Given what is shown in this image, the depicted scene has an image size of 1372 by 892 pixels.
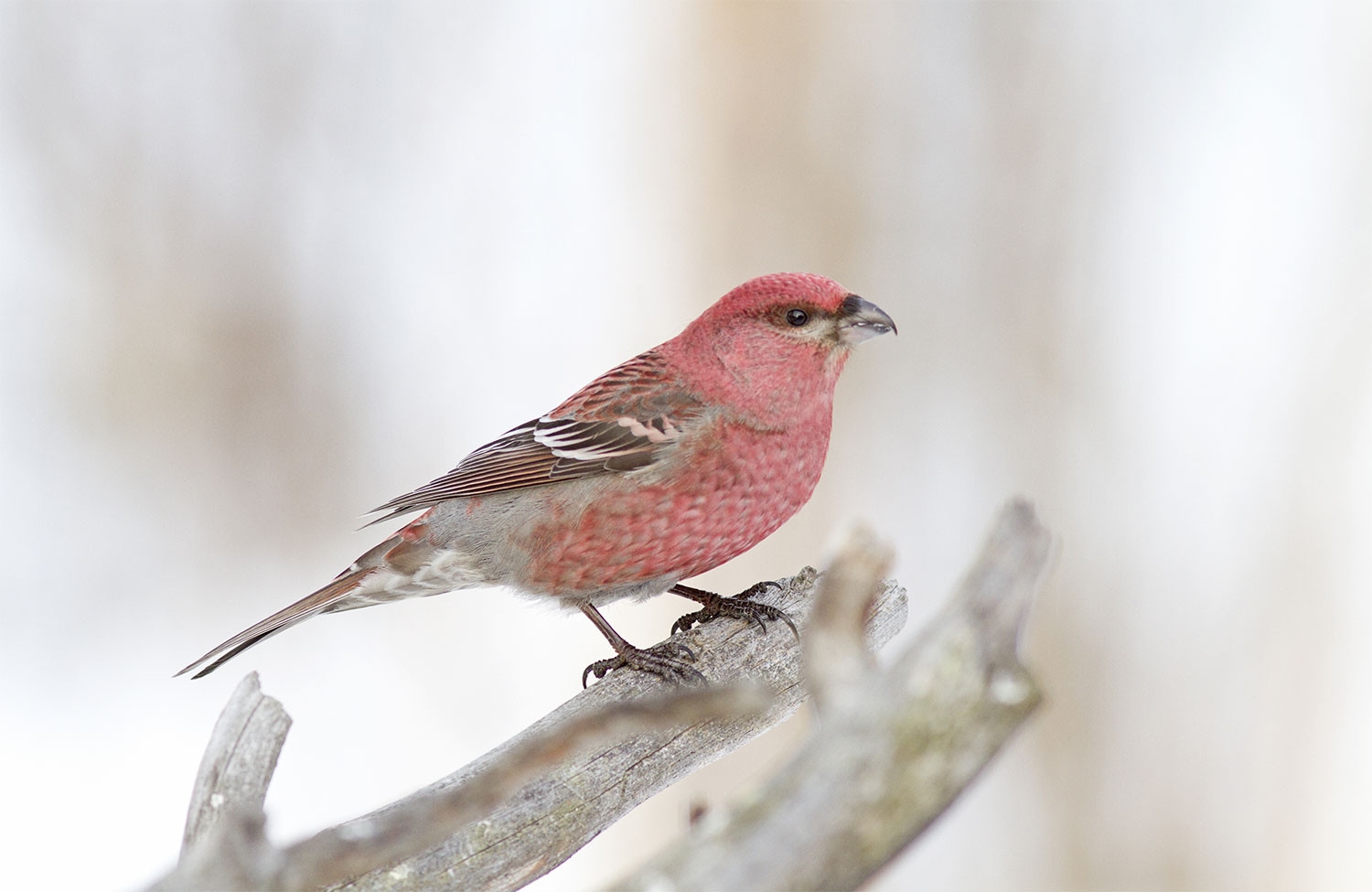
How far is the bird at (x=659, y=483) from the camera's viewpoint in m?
2.89

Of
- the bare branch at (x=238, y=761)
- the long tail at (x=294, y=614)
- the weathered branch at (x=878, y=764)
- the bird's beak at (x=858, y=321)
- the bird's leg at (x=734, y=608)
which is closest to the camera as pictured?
the weathered branch at (x=878, y=764)

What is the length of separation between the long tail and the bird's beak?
1.41m

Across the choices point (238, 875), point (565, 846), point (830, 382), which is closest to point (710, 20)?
point (830, 382)

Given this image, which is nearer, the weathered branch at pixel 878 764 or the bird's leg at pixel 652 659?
the weathered branch at pixel 878 764

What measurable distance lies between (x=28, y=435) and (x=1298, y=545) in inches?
216

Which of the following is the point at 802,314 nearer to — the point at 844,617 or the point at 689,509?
the point at 689,509

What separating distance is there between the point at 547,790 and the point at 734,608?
34.3 inches

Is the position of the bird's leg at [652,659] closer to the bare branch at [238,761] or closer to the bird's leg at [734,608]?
the bird's leg at [734,608]

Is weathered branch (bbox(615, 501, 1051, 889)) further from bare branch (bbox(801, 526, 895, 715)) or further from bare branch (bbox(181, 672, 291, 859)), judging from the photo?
bare branch (bbox(181, 672, 291, 859))

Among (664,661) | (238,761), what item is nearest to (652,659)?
(664,661)

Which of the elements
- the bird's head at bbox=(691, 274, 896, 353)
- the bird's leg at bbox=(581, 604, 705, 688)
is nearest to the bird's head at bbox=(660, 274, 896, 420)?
the bird's head at bbox=(691, 274, 896, 353)

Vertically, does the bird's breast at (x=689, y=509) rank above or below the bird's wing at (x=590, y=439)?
below

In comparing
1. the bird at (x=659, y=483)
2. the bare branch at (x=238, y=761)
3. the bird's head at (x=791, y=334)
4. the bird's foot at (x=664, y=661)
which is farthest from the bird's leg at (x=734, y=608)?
the bare branch at (x=238, y=761)

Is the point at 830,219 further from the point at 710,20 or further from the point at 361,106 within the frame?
Answer: the point at 361,106
